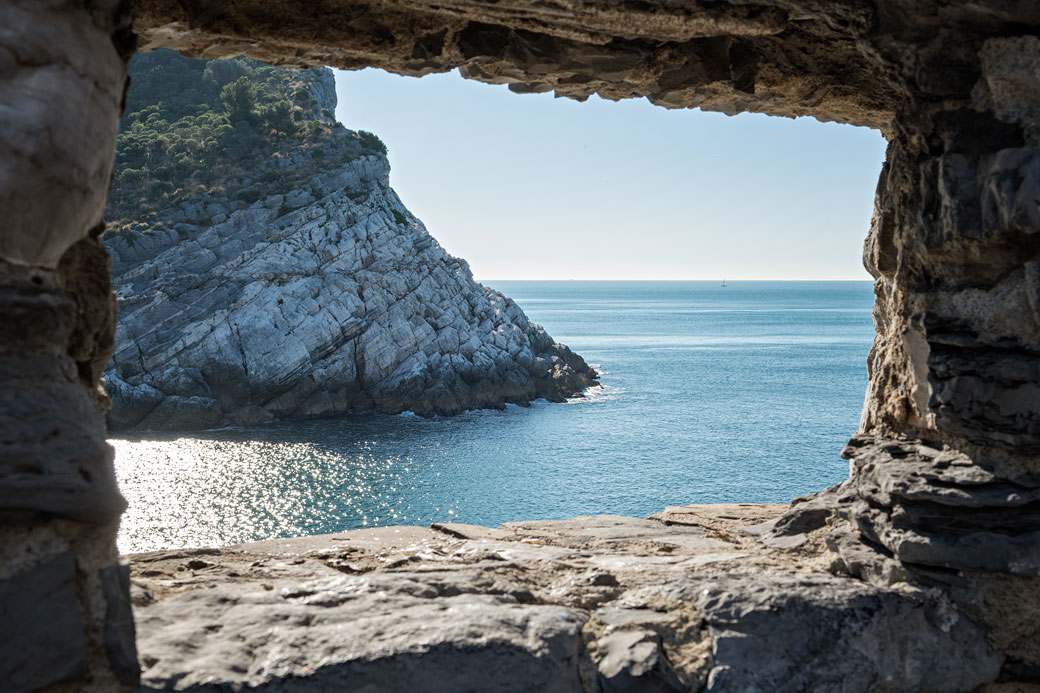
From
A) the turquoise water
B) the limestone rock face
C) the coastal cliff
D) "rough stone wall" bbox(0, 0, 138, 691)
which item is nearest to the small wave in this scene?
the turquoise water

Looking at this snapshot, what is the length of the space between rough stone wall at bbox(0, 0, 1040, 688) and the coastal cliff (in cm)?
4167

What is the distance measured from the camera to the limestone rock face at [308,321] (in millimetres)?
45000

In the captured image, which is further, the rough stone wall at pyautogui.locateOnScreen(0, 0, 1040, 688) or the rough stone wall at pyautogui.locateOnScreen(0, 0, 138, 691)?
the rough stone wall at pyautogui.locateOnScreen(0, 0, 1040, 688)

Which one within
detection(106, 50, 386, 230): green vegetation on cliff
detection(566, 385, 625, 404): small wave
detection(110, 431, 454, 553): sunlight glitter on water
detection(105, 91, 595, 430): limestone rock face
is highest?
detection(106, 50, 386, 230): green vegetation on cliff

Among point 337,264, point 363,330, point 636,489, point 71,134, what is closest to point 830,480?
point 636,489

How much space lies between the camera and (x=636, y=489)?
1367 inches

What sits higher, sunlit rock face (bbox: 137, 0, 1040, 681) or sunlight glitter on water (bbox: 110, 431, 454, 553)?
sunlit rock face (bbox: 137, 0, 1040, 681)

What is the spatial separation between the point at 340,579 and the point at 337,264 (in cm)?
4876

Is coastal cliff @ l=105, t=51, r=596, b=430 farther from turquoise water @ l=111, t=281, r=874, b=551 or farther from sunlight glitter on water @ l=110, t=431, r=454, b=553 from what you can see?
sunlight glitter on water @ l=110, t=431, r=454, b=553

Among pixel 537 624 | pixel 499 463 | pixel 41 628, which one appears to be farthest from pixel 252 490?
pixel 41 628

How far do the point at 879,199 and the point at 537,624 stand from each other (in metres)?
3.66

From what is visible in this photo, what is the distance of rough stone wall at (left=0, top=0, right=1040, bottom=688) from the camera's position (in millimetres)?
3102

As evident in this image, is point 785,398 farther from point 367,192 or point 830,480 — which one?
point 367,192

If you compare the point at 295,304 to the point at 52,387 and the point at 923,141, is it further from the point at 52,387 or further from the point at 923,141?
the point at 52,387
